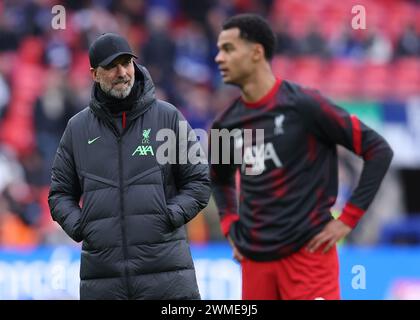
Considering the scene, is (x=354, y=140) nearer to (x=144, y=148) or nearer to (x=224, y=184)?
(x=224, y=184)

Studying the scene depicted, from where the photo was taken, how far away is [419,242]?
43.1 ft

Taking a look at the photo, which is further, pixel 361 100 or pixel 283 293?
pixel 361 100

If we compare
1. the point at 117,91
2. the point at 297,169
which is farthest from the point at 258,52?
the point at 117,91

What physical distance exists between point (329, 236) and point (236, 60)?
1.29m

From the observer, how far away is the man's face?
5480 mm

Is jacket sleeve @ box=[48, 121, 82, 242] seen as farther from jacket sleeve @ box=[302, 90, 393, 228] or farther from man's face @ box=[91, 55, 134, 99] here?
jacket sleeve @ box=[302, 90, 393, 228]

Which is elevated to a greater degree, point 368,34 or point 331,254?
point 368,34

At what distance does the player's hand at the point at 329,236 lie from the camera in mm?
6371

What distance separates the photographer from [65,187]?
564 centimetres

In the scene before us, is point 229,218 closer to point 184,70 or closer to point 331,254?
point 331,254

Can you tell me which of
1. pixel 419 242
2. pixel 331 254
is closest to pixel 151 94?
pixel 331 254

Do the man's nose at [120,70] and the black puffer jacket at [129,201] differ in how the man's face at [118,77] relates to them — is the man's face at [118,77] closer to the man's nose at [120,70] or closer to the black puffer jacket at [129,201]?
the man's nose at [120,70]

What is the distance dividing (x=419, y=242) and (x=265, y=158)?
7.03m
